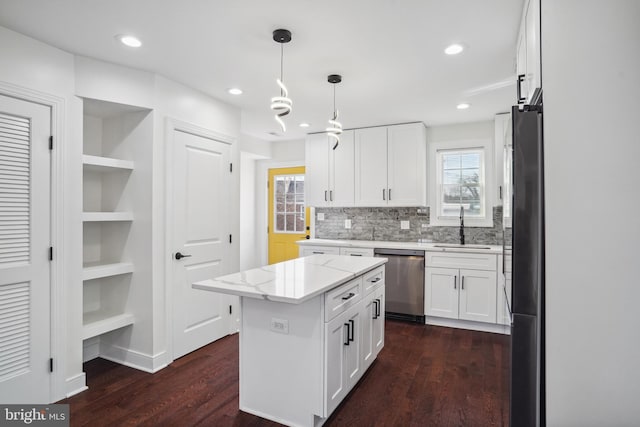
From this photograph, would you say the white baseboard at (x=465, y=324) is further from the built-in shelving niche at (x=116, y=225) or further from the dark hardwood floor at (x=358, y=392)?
the built-in shelving niche at (x=116, y=225)

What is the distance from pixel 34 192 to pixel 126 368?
160cm

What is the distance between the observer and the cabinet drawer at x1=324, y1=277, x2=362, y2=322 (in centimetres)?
203

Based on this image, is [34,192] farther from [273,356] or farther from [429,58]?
[429,58]

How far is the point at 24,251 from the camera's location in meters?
2.29

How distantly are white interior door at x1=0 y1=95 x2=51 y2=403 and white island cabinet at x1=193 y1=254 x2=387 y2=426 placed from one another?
1233 millimetres

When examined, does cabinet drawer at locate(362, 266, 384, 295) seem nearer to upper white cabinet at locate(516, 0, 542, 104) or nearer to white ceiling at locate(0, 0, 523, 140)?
upper white cabinet at locate(516, 0, 542, 104)

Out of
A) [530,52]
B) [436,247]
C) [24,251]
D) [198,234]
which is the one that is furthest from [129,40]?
[436,247]

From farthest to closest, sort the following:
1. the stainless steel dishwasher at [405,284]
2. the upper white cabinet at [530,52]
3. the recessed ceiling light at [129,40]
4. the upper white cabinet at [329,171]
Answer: the upper white cabinet at [329,171], the stainless steel dishwasher at [405,284], the recessed ceiling light at [129,40], the upper white cabinet at [530,52]

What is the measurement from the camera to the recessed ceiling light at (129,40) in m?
2.32

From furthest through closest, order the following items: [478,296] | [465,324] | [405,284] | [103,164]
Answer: [405,284], [465,324], [478,296], [103,164]

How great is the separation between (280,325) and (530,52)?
1.97m

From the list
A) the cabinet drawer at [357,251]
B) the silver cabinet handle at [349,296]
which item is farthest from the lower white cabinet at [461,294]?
the silver cabinet handle at [349,296]

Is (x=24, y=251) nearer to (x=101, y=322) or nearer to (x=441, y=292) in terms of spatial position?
(x=101, y=322)

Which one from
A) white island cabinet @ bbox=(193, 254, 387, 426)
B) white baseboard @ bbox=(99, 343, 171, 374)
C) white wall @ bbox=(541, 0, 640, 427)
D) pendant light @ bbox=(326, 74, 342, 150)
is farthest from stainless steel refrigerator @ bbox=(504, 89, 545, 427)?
white baseboard @ bbox=(99, 343, 171, 374)
